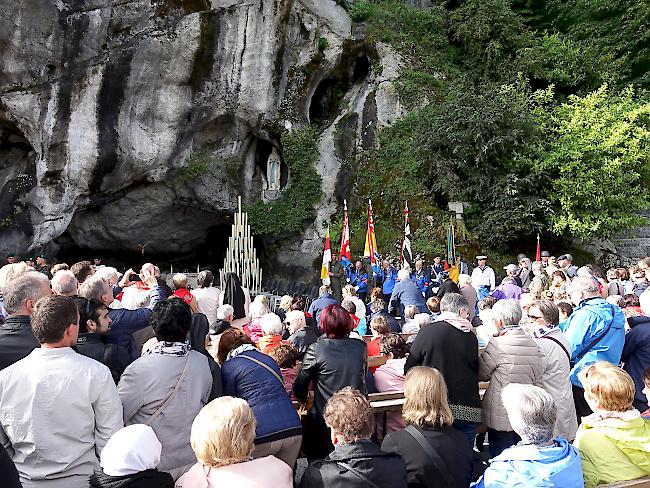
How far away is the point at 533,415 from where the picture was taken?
269cm

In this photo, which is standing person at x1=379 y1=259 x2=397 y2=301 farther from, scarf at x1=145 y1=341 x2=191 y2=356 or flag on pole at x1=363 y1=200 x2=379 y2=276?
scarf at x1=145 y1=341 x2=191 y2=356

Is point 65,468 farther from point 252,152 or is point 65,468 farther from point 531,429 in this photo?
point 252,152

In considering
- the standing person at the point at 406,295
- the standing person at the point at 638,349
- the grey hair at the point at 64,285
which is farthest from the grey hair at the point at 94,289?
the standing person at the point at 406,295

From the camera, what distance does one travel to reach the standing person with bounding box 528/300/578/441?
13.8 feet

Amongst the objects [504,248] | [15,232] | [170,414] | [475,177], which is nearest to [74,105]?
[15,232]

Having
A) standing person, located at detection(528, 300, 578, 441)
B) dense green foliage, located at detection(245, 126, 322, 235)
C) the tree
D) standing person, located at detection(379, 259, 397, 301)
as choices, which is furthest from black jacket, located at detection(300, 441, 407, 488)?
dense green foliage, located at detection(245, 126, 322, 235)

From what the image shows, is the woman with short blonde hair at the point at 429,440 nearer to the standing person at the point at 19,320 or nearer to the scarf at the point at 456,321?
the scarf at the point at 456,321

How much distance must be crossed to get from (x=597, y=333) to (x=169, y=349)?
378 centimetres

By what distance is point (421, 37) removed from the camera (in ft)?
66.4

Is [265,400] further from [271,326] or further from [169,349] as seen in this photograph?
[271,326]

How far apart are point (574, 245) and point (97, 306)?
16.8 meters

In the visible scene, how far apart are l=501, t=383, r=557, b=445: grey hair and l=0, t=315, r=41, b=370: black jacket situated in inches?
111

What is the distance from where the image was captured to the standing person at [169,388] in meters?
3.15

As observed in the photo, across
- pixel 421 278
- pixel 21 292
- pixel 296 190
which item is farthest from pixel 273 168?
pixel 21 292
